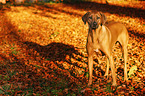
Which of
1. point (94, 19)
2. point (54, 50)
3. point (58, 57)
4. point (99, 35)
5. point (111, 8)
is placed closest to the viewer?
point (94, 19)

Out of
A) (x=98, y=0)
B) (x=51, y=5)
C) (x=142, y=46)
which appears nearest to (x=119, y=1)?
(x=98, y=0)

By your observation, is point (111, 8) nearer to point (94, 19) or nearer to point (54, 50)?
point (54, 50)

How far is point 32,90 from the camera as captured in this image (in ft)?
17.2

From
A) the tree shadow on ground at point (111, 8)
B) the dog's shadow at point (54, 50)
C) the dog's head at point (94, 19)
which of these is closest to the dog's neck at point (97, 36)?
the dog's head at point (94, 19)

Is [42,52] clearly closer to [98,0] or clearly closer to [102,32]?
[102,32]

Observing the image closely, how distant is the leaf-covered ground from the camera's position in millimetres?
5375

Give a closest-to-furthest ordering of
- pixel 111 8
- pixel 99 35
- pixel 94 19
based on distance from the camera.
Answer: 1. pixel 94 19
2. pixel 99 35
3. pixel 111 8

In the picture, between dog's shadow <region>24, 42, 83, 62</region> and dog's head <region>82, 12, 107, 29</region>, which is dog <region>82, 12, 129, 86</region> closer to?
dog's head <region>82, 12, 107, 29</region>

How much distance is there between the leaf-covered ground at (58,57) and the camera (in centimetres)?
538

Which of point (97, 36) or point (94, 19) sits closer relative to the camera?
point (94, 19)

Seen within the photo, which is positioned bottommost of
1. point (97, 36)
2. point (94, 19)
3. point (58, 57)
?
point (58, 57)

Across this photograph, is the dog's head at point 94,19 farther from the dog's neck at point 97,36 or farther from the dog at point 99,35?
the dog's neck at point 97,36

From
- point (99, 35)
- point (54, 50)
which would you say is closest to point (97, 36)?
point (99, 35)

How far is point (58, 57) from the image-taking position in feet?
26.7
